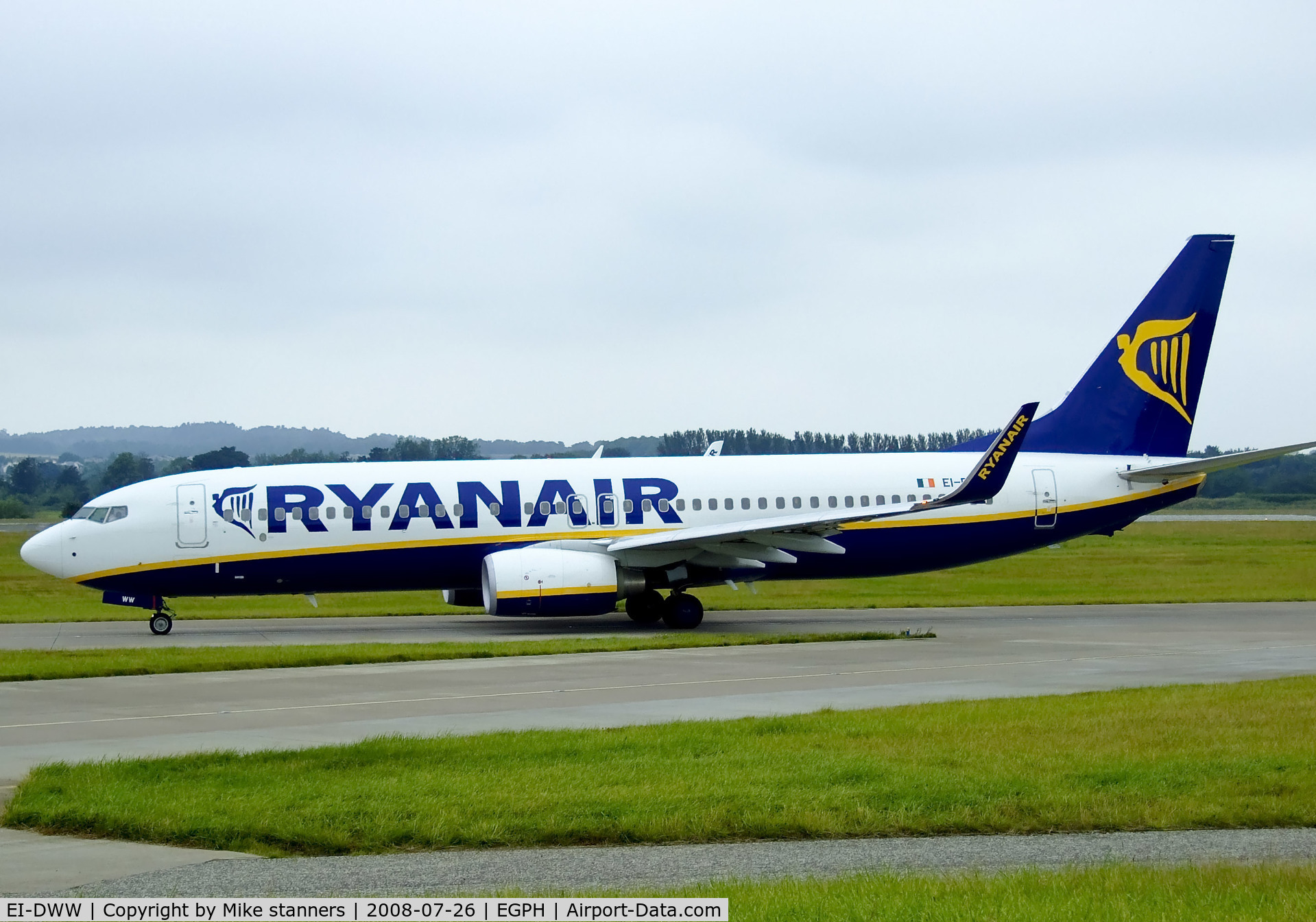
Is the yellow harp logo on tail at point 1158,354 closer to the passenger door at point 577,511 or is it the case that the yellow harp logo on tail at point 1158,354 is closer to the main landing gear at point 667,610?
the main landing gear at point 667,610

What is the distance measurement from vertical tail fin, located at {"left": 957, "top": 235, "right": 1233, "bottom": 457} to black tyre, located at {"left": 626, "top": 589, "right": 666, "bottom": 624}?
972 centimetres

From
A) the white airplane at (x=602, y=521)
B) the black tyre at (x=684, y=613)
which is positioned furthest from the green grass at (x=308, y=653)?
the white airplane at (x=602, y=521)

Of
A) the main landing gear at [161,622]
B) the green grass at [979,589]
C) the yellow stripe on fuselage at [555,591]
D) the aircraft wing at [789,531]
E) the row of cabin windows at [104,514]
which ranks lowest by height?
the green grass at [979,589]

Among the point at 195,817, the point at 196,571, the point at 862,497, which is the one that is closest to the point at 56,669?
the point at 196,571

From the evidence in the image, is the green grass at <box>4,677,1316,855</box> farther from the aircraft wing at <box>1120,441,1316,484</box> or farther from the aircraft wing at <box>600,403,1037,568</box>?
the aircraft wing at <box>1120,441,1316,484</box>

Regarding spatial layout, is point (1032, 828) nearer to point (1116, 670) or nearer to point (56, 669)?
point (1116, 670)

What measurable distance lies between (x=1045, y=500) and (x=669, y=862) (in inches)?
946

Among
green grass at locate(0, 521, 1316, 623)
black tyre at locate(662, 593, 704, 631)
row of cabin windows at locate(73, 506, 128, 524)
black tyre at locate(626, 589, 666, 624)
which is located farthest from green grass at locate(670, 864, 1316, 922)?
green grass at locate(0, 521, 1316, 623)

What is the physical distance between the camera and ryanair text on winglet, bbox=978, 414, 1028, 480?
2688cm

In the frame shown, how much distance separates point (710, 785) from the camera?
11.2m

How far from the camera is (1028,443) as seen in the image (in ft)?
108

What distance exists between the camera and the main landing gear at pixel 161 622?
28.1 meters

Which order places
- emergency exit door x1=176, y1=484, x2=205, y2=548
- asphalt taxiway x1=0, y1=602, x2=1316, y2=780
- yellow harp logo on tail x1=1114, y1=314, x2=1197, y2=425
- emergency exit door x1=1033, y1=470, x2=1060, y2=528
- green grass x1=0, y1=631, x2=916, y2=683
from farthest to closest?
1. yellow harp logo on tail x1=1114, y1=314, x2=1197, y2=425
2. emergency exit door x1=1033, y1=470, x2=1060, y2=528
3. emergency exit door x1=176, y1=484, x2=205, y2=548
4. green grass x1=0, y1=631, x2=916, y2=683
5. asphalt taxiway x1=0, y1=602, x2=1316, y2=780

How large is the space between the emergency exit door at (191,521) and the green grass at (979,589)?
5173 millimetres
